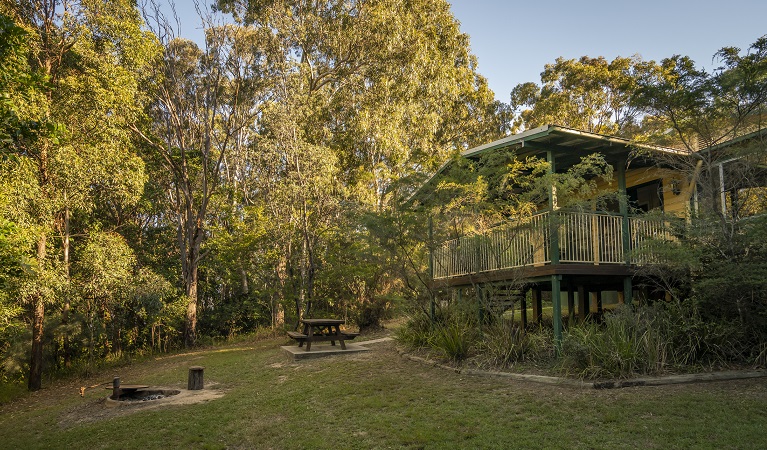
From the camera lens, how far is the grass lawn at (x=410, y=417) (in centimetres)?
587

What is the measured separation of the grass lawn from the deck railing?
2.85 metres

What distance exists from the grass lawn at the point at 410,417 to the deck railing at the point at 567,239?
2.85 meters

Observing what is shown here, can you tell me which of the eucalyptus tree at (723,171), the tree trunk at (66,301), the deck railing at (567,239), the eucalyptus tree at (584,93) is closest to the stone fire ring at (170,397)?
the tree trunk at (66,301)

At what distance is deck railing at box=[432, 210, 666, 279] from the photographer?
9.92 m

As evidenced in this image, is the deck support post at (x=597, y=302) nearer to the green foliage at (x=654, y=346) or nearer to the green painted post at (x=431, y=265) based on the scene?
the green painted post at (x=431, y=265)

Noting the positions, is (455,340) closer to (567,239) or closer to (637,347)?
(567,239)

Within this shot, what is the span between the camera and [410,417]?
702 centimetres

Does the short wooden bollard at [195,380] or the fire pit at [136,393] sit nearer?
the fire pit at [136,393]

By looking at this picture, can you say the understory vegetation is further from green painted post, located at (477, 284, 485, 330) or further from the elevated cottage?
green painted post, located at (477, 284, 485, 330)

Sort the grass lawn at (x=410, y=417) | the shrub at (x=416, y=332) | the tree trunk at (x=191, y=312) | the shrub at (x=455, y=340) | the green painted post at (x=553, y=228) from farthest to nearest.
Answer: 1. the tree trunk at (x=191, y=312)
2. the shrub at (x=416, y=332)
3. the shrub at (x=455, y=340)
4. the green painted post at (x=553, y=228)
5. the grass lawn at (x=410, y=417)

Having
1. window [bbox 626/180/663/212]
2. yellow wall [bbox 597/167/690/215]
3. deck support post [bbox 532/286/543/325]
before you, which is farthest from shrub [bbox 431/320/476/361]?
window [bbox 626/180/663/212]

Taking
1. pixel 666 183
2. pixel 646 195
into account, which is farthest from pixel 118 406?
pixel 646 195

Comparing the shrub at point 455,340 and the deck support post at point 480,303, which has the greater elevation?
the deck support post at point 480,303

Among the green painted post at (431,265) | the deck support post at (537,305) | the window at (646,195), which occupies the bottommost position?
the deck support post at (537,305)
